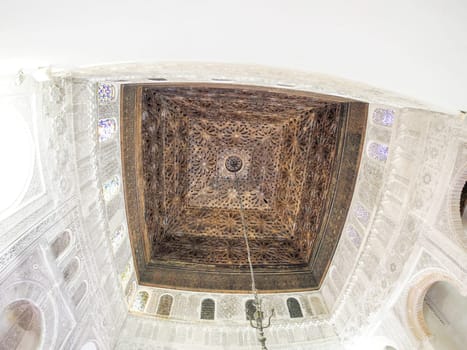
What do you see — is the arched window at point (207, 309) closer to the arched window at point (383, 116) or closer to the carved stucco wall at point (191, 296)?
the carved stucco wall at point (191, 296)

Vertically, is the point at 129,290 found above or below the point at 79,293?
below

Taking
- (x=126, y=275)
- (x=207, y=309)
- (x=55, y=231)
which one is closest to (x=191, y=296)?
(x=207, y=309)

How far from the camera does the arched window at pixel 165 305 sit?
211 inches

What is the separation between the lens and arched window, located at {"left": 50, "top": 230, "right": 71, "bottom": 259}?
2.98 m

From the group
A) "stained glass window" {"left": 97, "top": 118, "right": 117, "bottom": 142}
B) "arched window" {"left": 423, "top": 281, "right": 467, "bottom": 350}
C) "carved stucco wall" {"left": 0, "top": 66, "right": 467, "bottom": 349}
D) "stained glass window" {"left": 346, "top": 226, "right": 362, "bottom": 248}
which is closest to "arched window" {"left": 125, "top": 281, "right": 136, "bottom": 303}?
"carved stucco wall" {"left": 0, "top": 66, "right": 467, "bottom": 349}

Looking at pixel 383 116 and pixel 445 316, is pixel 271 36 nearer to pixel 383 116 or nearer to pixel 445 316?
pixel 383 116

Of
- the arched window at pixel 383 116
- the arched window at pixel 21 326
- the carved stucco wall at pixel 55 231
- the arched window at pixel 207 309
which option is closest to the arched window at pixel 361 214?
the arched window at pixel 383 116

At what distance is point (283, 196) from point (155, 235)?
13.0 feet

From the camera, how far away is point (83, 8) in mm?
1212

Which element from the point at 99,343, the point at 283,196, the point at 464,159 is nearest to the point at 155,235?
the point at 99,343

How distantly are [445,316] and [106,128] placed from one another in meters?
6.53

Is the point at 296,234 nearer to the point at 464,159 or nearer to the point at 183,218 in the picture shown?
the point at 183,218

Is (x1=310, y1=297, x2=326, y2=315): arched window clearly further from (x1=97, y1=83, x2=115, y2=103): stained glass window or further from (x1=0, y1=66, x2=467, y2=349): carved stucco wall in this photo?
(x1=97, y1=83, x2=115, y2=103): stained glass window

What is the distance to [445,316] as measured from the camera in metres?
3.54
